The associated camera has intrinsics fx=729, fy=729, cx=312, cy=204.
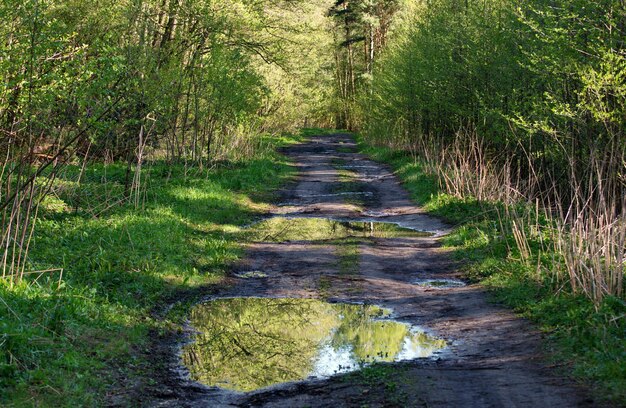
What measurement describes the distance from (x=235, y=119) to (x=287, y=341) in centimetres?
1701

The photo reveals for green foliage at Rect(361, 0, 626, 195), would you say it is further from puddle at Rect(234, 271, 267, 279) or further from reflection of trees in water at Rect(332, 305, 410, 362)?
puddle at Rect(234, 271, 267, 279)

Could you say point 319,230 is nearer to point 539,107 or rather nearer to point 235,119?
point 539,107

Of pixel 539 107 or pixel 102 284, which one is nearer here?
pixel 102 284

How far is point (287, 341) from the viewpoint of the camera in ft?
25.9

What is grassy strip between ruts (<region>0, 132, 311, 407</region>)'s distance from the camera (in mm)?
6113

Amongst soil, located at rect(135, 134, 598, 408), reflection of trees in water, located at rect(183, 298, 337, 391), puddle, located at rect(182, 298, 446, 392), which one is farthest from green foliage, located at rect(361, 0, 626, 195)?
reflection of trees in water, located at rect(183, 298, 337, 391)

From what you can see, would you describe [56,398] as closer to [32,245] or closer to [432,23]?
[32,245]

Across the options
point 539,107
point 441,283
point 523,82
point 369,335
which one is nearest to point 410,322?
point 369,335

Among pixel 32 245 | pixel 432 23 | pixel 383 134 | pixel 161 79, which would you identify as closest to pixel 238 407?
pixel 32 245

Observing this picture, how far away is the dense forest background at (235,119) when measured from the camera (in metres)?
8.49

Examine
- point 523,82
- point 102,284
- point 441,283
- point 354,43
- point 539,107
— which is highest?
point 354,43

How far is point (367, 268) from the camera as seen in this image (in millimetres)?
11555

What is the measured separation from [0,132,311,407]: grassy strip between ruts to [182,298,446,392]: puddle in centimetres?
65

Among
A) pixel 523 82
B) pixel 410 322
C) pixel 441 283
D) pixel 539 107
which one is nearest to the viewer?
pixel 410 322
